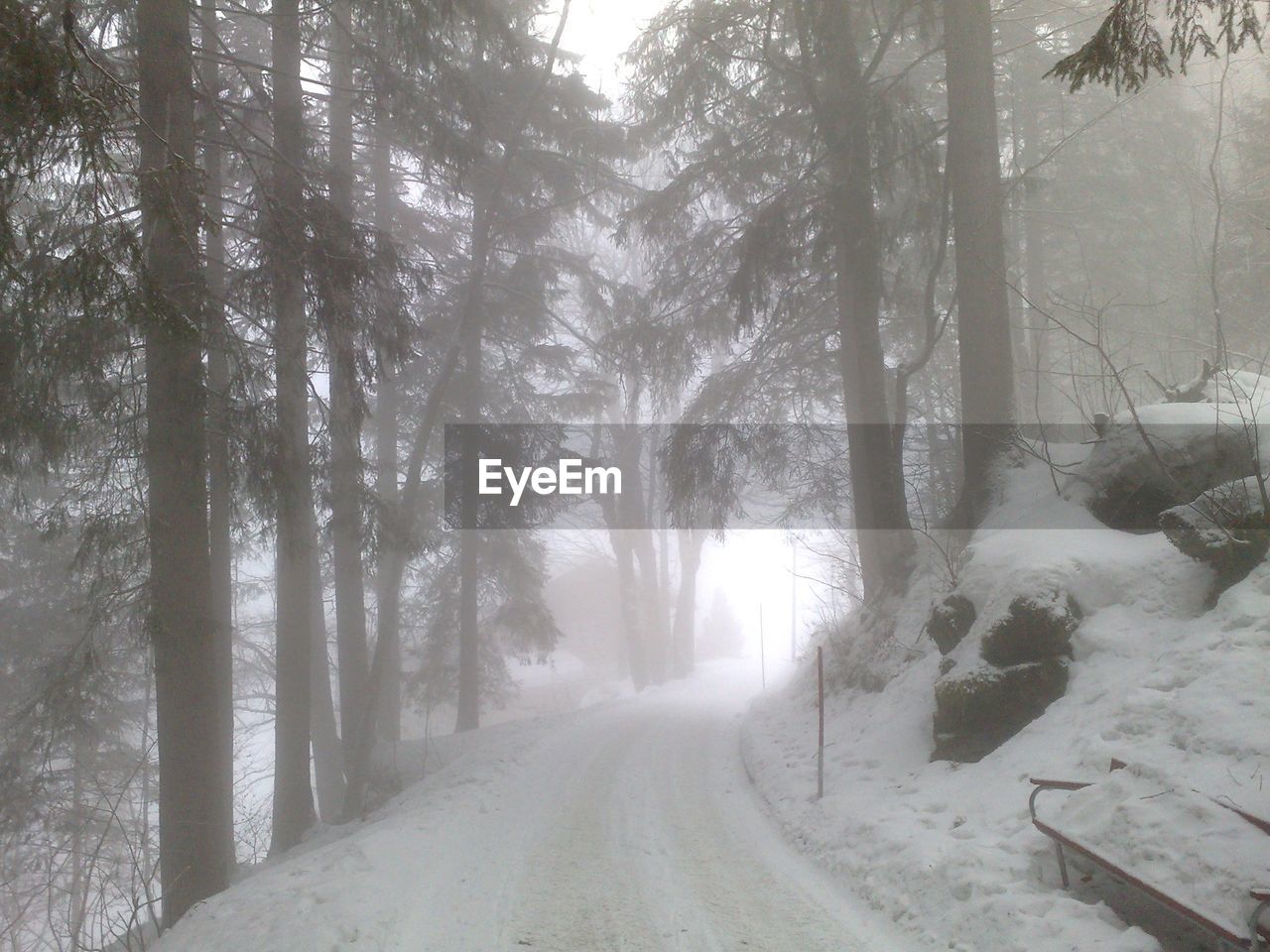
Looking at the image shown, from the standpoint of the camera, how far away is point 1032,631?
21.9ft

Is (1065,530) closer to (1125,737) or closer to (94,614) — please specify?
(1125,737)

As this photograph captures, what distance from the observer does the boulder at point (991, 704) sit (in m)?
6.50

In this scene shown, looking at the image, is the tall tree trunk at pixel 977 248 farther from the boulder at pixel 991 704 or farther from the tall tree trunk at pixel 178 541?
the tall tree trunk at pixel 178 541

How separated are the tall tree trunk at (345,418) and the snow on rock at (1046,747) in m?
5.67

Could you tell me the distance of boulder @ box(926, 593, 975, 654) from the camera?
7.59m

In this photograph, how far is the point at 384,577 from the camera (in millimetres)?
13148

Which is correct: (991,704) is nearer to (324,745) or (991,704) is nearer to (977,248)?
(977,248)

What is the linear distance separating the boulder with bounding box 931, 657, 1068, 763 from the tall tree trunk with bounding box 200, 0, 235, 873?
20.7 feet

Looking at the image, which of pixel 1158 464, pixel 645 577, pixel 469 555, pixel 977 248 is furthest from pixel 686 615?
pixel 1158 464

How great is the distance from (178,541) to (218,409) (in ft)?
4.35

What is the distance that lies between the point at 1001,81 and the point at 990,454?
38.2ft

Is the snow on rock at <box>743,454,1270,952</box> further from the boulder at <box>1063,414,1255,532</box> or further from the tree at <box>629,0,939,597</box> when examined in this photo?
the tree at <box>629,0,939,597</box>

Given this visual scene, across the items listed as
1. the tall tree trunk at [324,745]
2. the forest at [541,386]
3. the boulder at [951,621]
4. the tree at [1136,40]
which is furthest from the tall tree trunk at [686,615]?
the tree at [1136,40]

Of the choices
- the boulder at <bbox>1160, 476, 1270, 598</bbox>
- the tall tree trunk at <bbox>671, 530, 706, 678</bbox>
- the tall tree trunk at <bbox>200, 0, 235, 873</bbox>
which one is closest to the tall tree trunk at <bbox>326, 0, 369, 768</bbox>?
the tall tree trunk at <bbox>200, 0, 235, 873</bbox>
